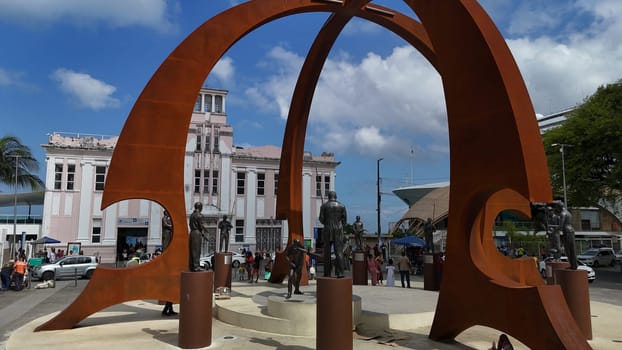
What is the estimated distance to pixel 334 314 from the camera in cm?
715

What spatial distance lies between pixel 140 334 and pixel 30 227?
3212 cm

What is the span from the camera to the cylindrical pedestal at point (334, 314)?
7.11 meters

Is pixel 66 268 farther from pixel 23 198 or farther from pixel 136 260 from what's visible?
pixel 23 198

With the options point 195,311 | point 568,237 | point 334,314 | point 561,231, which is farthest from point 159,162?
point 561,231

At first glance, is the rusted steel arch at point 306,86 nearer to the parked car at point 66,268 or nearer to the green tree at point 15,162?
the parked car at point 66,268

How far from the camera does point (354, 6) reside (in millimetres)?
14273

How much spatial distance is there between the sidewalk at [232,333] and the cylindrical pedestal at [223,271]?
4.40 feet

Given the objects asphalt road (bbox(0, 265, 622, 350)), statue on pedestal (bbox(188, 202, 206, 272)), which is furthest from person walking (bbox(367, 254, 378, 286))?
statue on pedestal (bbox(188, 202, 206, 272))

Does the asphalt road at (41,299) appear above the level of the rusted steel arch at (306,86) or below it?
below

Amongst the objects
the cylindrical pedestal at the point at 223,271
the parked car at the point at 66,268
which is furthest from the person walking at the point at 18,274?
the cylindrical pedestal at the point at 223,271

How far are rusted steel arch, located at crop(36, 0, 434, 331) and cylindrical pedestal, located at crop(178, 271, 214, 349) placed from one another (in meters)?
2.87

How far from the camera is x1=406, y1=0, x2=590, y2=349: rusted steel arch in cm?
676

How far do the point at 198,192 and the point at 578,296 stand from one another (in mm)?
30224

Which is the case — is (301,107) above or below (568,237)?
above
